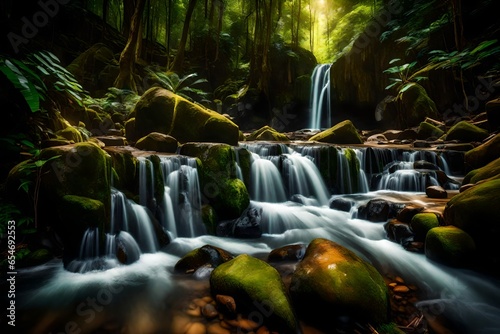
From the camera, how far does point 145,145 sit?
7836 millimetres

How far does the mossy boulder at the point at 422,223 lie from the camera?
169 inches

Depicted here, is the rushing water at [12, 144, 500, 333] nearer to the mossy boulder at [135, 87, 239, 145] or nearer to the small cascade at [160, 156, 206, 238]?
the small cascade at [160, 156, 206, 238]

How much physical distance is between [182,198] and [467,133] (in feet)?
35.4

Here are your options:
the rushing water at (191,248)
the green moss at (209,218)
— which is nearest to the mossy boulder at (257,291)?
the rushing water at (191,248)

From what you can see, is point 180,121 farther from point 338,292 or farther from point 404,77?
point 404,77

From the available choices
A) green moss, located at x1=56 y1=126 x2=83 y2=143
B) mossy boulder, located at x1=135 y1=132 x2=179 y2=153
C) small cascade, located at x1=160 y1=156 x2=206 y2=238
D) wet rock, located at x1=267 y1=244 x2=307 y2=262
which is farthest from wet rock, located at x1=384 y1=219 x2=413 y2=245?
green moss, located at x1=56 y1=126 x2=83 y2=143

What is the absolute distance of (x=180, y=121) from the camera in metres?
8.68

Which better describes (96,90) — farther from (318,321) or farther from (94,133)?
(318,321)

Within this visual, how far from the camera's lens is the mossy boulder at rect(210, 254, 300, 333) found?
2463mm

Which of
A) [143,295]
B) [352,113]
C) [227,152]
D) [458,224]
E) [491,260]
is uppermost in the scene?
[352,113]

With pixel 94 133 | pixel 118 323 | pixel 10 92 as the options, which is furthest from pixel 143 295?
pixel 94 133

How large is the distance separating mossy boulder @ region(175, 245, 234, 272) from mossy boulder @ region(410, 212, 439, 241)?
11.2 feet

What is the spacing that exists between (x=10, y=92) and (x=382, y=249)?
6708mm

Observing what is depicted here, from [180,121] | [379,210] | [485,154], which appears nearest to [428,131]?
[485,154]
